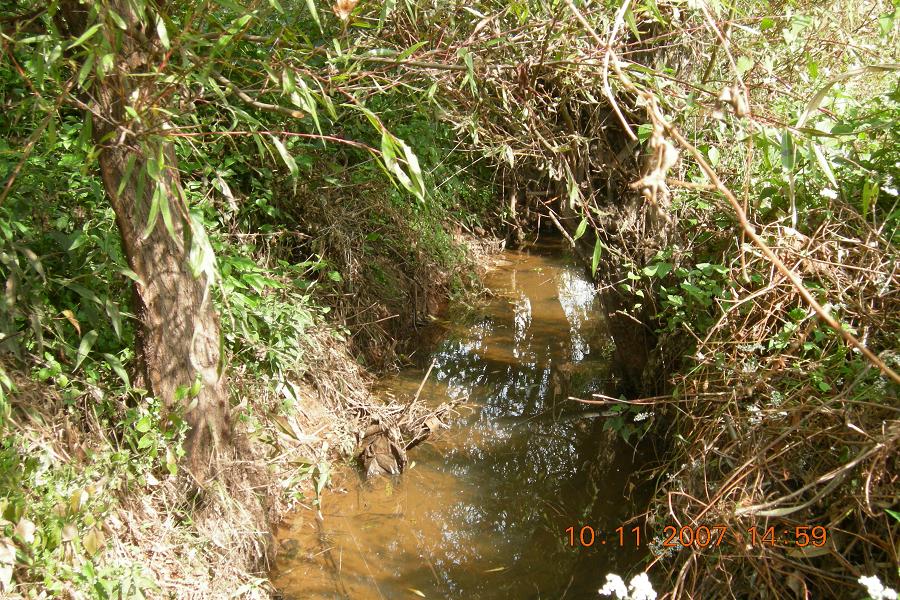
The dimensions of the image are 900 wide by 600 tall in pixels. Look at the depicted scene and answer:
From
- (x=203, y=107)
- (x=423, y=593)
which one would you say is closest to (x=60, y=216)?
(x=203, y=107)

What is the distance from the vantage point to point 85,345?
8.66 feet

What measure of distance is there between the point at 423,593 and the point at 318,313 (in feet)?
5.92

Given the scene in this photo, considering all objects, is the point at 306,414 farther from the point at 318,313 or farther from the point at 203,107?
the point at 203,107

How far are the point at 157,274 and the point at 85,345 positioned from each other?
14.7 inches

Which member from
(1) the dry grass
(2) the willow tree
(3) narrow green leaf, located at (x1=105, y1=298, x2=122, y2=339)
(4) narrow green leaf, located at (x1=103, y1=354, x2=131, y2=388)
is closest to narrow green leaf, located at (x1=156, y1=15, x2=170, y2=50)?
(2) the willow tree

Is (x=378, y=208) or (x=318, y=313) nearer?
(x=318, y=313)

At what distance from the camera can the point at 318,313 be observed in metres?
4.23

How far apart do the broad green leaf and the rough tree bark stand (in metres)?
0.16

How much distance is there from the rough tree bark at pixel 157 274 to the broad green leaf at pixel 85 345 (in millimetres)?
163

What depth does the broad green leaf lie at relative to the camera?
262 centimetres

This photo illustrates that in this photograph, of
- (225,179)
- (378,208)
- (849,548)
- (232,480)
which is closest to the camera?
(849,548)

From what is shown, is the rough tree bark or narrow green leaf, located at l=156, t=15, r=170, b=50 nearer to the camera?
narrow green leaf, located at l=156, t=15, r=170, b=50
